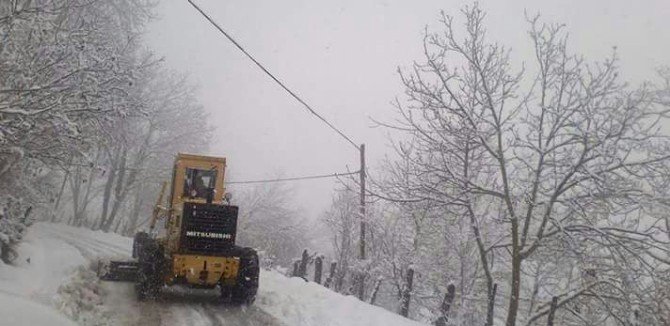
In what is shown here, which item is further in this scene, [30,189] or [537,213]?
[30,189]

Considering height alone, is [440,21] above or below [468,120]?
above

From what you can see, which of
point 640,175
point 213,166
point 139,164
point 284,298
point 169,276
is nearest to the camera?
point 640,175

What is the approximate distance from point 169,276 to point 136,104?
4.79 metres

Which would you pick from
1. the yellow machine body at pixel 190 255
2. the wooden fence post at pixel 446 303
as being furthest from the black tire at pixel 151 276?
the wooden fence post at pixel 446 303

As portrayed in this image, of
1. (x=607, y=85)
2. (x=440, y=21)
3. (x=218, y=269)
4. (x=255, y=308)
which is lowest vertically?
(x=255, y=308)

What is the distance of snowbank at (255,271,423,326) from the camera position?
34.0ft

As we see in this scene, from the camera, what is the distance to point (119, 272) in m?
12.9

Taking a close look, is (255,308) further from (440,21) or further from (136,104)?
(440,21)

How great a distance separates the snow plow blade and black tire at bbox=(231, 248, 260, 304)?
9.42 feet

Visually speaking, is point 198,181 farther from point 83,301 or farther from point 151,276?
point 83,301

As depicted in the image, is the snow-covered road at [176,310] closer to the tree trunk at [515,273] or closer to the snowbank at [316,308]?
the snowbank at [316,308]

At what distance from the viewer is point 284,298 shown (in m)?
12.1

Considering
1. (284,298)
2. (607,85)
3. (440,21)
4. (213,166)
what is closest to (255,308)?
(284,298)

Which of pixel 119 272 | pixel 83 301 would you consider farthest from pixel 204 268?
pixel 119 272
